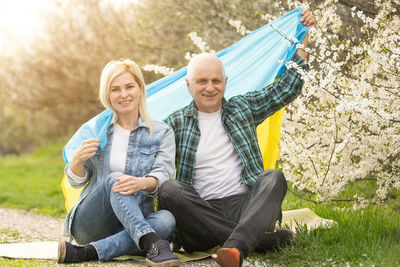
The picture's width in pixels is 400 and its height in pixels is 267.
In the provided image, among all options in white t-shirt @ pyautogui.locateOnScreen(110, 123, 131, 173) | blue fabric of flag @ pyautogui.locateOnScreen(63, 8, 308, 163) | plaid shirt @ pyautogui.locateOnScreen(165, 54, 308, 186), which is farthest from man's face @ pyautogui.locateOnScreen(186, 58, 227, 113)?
blue fabric of flag @ pyautogui.locateOnScreen(63, 8, 308, 163)

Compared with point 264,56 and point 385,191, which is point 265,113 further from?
point 385,191

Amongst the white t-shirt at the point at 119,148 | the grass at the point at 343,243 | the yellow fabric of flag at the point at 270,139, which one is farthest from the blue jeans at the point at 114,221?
the yellow fabric of flag at the point at 270,139

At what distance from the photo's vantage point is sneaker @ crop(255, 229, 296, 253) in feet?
11.1

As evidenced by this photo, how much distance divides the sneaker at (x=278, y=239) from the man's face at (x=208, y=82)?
102 cm

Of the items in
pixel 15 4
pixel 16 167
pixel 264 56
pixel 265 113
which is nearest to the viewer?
pixel 265 113

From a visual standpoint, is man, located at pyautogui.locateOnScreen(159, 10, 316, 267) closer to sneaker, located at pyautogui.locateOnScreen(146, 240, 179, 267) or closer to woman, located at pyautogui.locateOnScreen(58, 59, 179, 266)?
woman, located at pyautogui.locateOnScreen(58, 59, 179, 266)

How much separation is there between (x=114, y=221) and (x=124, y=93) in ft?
2.94

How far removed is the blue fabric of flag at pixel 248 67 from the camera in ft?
13.9

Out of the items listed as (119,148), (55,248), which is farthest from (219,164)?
(55,248)

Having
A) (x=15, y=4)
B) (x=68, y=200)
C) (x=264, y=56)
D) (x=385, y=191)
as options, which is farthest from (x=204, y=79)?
(x=15, y=4)

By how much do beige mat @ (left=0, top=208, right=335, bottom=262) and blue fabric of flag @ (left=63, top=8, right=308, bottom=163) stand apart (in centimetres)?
113

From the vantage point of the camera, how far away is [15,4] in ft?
37.6

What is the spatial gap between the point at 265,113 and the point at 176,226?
110cm

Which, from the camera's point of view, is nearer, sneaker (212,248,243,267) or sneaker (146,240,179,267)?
sneaker (212,248,243,267)
